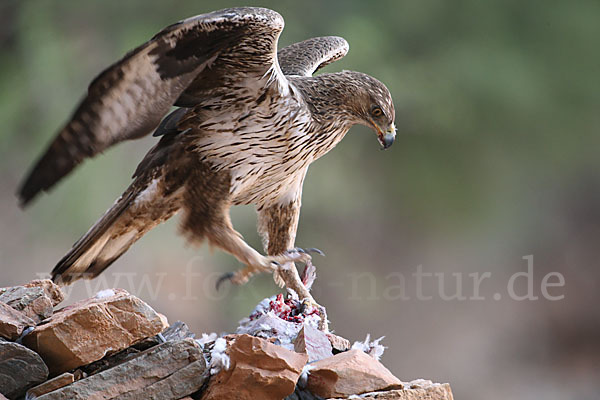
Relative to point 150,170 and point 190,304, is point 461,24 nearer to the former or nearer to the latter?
point 190,304

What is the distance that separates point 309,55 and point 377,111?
67 cm

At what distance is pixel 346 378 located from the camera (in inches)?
71.9

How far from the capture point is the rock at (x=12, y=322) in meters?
1.72

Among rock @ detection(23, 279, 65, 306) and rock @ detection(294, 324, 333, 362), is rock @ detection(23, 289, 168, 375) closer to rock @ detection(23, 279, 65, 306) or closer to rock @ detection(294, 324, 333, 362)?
rock @ detection(23, 279, 65, 306)

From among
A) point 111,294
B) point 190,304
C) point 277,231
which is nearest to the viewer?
point 111,294

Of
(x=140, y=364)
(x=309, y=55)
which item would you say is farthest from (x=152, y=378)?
(x=309, y=55)

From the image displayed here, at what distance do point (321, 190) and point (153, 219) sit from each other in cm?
426

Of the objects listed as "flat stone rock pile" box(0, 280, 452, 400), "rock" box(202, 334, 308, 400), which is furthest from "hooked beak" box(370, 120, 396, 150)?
"rock" box(202, 334, 308, 400)

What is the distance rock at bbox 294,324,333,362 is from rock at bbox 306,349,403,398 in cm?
6

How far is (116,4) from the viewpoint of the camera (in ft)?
20.8

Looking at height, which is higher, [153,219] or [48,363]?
[153,219]

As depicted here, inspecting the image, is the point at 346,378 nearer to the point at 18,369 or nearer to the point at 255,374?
the point at 255,374

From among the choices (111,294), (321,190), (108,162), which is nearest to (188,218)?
(111,294)

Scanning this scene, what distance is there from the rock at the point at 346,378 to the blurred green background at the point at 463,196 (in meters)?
4.47
